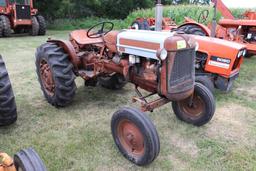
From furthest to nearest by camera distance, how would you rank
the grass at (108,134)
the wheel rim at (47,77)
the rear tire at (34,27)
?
the rear tire at (34,27) → the wheel rim at (47,77) → the grass at (108,134)

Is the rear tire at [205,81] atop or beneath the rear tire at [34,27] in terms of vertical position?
beneath

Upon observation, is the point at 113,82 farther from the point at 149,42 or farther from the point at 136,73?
the point at 149,42

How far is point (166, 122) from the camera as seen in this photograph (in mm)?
3607

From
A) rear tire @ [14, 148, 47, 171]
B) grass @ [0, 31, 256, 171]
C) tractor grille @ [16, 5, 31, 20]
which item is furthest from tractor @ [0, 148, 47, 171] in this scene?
tractor grille @ [16, 5, 31, 20]

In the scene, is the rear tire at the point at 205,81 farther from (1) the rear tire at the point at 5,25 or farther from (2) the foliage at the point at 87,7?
(2) the foliage at the point at 87,7

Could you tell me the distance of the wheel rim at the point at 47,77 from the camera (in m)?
3.96

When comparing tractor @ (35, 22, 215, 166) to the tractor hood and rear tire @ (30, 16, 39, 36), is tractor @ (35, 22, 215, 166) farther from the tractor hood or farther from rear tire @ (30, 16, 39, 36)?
rear tire @ (30, 16, 39, 36)

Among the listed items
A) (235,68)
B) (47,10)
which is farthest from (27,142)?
(47,10)

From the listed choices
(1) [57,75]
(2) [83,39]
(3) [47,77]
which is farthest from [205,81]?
(3) [47,77]

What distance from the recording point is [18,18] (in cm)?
1240

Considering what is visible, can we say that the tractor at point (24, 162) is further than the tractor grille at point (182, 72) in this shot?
No

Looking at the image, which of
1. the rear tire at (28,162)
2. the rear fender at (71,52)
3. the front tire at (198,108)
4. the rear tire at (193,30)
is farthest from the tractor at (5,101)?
the rear tire at (193,30)

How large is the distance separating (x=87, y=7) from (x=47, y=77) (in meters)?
17.8

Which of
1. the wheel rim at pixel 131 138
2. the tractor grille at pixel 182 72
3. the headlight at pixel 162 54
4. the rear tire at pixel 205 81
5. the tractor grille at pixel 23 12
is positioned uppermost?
the tractor grille at pixel 23 12
